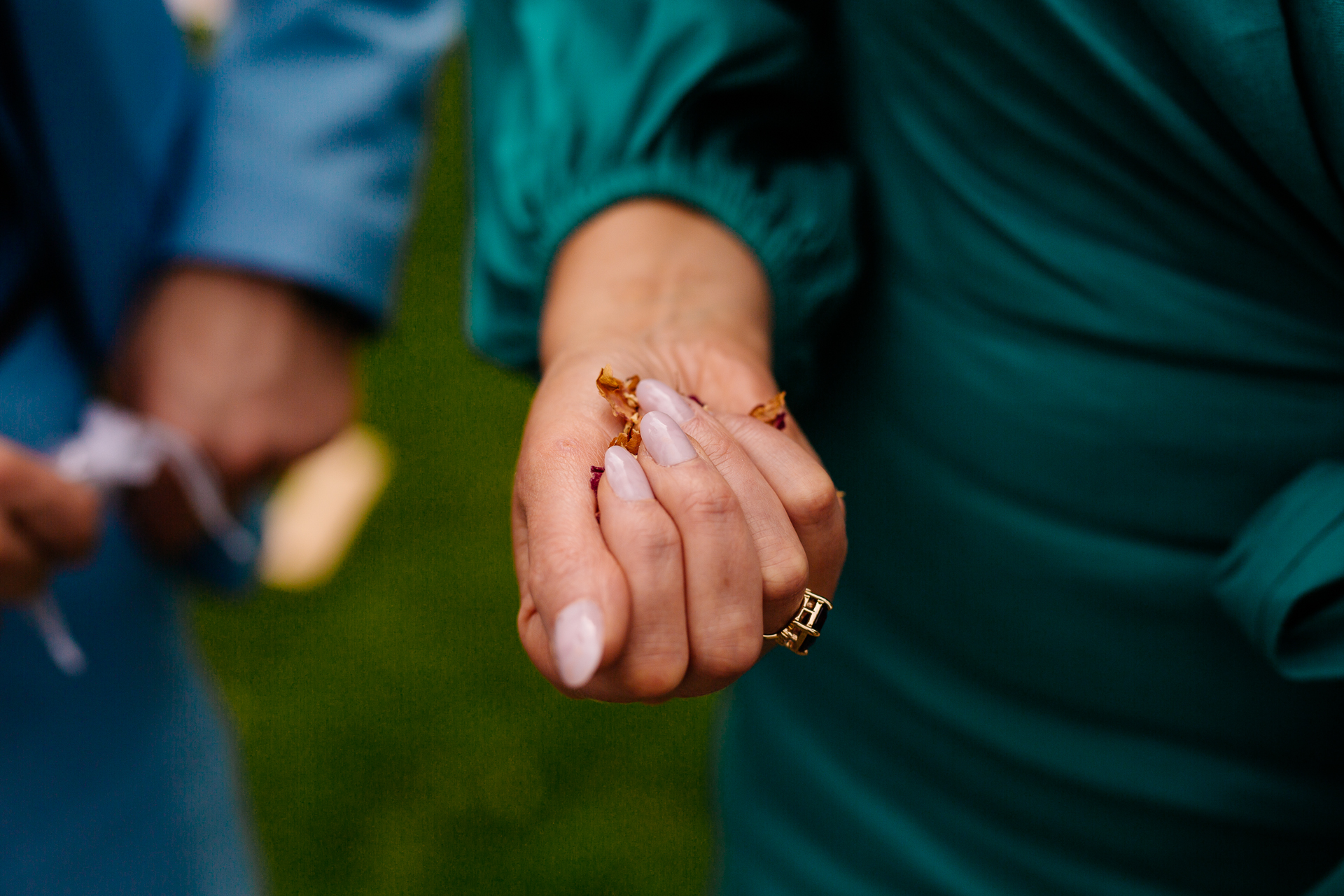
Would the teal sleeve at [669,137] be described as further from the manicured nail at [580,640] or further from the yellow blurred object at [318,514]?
the yellow blurred object at [318,514]

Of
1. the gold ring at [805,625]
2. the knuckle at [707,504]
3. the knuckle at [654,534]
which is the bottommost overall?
the gold ring at [805,625]

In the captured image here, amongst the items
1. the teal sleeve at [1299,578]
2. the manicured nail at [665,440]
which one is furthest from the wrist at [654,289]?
the teal sleeve at [1299,578]

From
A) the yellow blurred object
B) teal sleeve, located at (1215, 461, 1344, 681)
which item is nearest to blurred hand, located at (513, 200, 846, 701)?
teal sleeve, located at (1215, 461, 1344, 681)

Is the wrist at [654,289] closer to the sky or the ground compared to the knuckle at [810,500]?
closer to the ground

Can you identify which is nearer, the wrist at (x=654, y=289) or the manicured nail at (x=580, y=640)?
the manicured nail at (x=580, y=640)

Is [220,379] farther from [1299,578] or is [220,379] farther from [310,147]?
[1299,578]

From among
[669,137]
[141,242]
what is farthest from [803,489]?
[141,242]

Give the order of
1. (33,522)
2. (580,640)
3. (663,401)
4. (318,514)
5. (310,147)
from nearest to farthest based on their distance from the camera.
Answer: (580,640), (663,401), (33,522), (310,147), (318,514)
